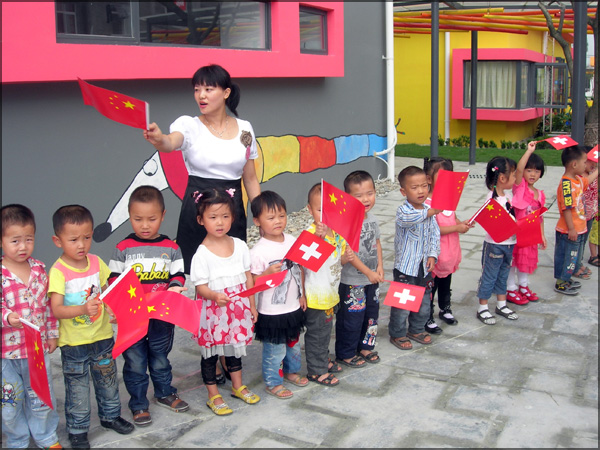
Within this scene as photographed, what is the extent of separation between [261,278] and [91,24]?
3182mm

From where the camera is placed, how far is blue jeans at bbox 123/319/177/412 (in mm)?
3395

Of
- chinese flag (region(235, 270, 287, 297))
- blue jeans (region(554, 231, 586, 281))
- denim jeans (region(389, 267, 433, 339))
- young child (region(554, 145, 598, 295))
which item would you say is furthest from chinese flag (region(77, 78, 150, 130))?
blue jeans (region(554, 231, 586, 281))

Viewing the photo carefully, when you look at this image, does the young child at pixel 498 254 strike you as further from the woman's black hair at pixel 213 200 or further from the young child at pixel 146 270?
the young child at pixel 146 270

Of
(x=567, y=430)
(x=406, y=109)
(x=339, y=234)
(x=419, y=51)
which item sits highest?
(x=419, y=51)

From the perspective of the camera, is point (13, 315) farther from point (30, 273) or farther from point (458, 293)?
point (458, 293)

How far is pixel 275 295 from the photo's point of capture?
3.62 m

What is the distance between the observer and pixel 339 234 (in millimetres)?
3631

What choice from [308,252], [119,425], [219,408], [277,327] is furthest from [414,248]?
[119,425]

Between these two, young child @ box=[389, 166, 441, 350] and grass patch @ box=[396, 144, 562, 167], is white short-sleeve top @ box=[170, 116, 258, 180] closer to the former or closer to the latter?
young child @ box=[389, 166, 441, 350]

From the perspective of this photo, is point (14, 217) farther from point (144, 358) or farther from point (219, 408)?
point (219, 408)

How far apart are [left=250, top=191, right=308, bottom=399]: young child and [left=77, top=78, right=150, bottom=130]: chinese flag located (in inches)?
30.5

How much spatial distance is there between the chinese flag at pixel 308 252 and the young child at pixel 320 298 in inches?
3.9

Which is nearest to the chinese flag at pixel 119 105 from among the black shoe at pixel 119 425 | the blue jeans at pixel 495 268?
the black shoe at pixel 119 425

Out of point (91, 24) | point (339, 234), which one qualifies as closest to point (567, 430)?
point (339, 234)
